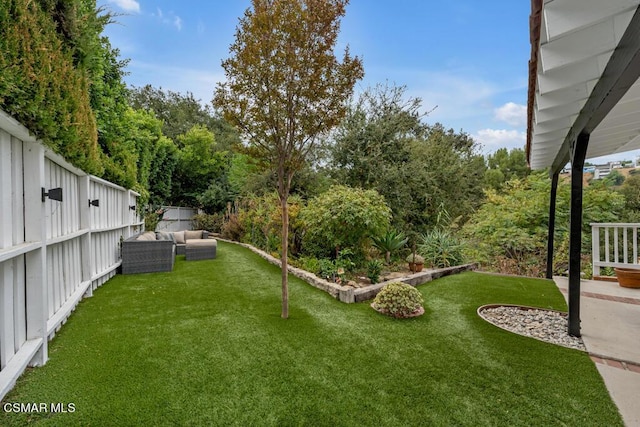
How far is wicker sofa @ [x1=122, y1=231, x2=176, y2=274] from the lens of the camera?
6.52 metres

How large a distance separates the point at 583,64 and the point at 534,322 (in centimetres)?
324

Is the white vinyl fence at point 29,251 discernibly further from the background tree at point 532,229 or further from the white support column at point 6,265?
the background tree at point 532,229

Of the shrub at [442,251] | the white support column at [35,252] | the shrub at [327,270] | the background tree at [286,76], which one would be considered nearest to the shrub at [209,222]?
the shrub at [327,270]

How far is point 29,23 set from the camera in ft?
8.16

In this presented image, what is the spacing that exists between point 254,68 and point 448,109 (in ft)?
32.7

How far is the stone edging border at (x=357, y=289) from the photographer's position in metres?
4.79

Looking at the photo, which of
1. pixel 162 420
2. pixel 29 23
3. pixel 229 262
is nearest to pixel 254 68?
pixel 29 23

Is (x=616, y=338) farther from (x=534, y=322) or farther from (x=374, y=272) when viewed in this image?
(x=374, y=272)

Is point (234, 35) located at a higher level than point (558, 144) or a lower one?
higher

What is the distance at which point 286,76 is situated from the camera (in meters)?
3.50

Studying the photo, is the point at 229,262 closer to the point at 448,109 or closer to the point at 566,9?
the point at 566,9

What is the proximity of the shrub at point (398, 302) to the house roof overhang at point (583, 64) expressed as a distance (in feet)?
8.48
